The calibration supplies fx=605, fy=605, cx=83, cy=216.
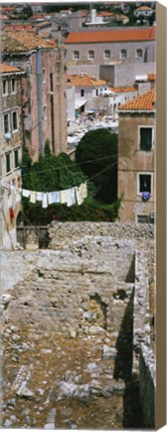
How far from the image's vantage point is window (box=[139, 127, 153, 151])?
220 inches

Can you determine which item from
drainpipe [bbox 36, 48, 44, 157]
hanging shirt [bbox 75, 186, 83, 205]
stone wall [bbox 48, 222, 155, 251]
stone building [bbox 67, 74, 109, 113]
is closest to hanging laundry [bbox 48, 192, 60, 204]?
hanging shirt [bbox 75, 186, 83, 205]

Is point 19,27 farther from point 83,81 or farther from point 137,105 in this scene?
point 137,105

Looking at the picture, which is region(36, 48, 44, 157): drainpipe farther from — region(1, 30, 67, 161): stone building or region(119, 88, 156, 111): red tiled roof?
region(119, 88, 156, 111): red tiled roof

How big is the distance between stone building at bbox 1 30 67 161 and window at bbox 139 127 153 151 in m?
0.78

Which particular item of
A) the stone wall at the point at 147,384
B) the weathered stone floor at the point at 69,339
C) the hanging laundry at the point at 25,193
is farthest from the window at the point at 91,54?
the stone wall at the point at 147,384

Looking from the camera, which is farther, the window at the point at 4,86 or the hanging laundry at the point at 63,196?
the hanging laundry at the point at 63,196

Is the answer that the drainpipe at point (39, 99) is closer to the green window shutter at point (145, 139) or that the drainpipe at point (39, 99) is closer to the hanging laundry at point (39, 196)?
the hanging laundry at point (39, 196)

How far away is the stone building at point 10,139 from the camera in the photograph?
4.14 meters

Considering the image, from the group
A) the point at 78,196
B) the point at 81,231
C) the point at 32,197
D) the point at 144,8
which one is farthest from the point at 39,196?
the point at 144,8

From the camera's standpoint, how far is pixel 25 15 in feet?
12.6

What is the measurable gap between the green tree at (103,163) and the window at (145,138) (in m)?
0.32

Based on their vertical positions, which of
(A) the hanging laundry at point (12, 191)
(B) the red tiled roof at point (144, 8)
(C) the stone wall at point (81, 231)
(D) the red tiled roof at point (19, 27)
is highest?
(B) the red tiled roof at point (144, 8)

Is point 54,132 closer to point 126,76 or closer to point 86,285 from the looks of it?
point 126,76

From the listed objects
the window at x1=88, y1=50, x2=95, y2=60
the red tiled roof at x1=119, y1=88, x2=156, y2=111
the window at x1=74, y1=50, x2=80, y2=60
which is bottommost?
the red tiled roof at x1=119, y1=88, x2=156, y2=111
